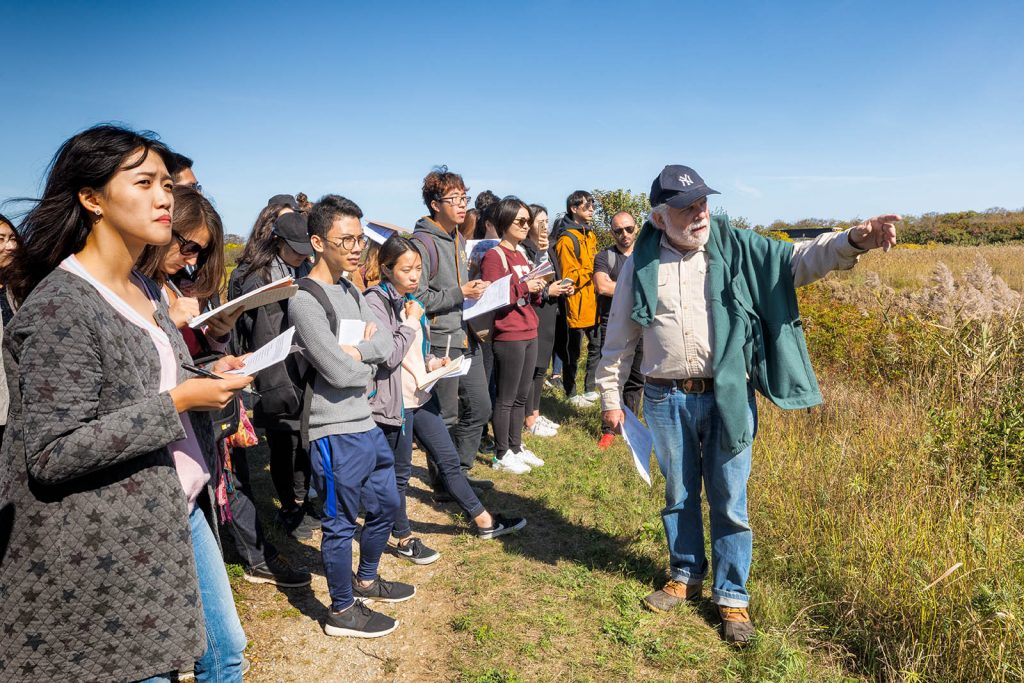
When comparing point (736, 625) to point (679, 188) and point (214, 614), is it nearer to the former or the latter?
point (679, 188)

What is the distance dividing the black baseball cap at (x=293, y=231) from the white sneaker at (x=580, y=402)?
4390 mm

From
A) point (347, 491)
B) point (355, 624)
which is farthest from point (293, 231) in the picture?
point (355, 624)

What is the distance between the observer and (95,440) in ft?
4.91

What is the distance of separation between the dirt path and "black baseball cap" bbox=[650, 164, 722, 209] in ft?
8.26

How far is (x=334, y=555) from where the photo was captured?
3.30 m

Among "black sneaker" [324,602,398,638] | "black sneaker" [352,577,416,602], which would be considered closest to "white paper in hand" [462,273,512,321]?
"black sneaker" [352,577,416,602]

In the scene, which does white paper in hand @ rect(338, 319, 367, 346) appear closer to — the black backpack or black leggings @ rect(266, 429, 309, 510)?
the black backpack

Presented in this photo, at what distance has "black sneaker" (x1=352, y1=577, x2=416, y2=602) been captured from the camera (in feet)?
12.4

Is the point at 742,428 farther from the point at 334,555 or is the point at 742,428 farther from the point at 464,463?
the point at 464,463

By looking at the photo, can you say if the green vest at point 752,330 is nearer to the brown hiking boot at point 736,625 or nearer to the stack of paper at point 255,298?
the brown hiking boot at point 736,625

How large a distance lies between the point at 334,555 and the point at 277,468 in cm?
144

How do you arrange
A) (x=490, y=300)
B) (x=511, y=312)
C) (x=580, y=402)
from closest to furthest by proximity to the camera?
(x=490, y=300) → (x=511, y=312) → (x=580, y=402)

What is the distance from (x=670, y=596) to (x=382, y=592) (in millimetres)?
1639

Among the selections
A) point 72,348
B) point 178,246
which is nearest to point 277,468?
point 178,246
